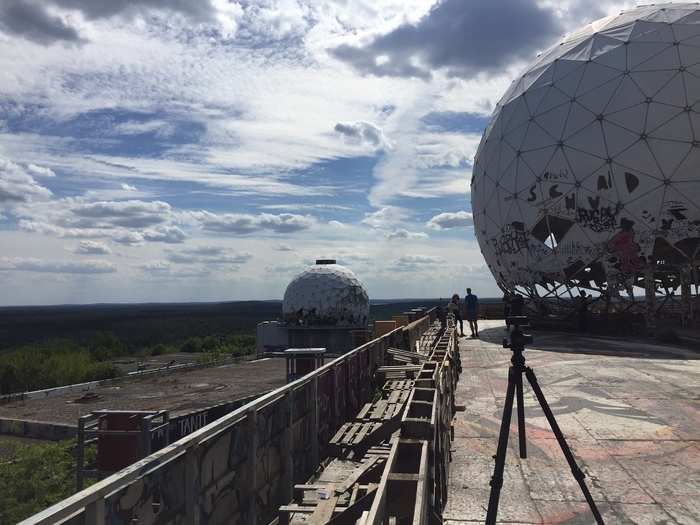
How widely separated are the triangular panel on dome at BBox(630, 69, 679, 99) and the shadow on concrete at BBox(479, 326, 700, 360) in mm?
10457

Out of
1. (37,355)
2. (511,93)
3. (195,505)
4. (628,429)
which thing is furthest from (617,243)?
(37,355)

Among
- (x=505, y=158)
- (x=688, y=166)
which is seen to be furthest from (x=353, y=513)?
(x=505, y=158)

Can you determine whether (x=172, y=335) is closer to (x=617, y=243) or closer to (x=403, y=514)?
(x=617, y=243)

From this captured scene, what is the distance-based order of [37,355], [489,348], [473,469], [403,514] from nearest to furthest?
[403,514]
[473,469]
[489,348]
[37,355]

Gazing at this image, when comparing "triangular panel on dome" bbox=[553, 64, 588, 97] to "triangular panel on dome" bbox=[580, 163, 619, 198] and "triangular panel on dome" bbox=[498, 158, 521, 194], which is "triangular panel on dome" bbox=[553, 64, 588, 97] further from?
"triangular panel on dome" bbox=[580, 163, 619, 198]

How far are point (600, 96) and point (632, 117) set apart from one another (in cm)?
174

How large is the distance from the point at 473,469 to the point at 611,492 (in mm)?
1783

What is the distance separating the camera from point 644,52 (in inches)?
933

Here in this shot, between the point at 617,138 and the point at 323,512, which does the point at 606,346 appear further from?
the point at 323,512

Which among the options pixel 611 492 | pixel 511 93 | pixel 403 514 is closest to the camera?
pixel 403 514

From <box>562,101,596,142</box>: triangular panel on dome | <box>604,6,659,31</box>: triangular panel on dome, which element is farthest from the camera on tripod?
<box>604,6,659,31</box>: triangular panel on dome

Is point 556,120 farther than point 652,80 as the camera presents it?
Yes

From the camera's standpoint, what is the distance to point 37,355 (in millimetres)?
46812

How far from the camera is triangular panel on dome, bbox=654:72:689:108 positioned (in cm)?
2238
